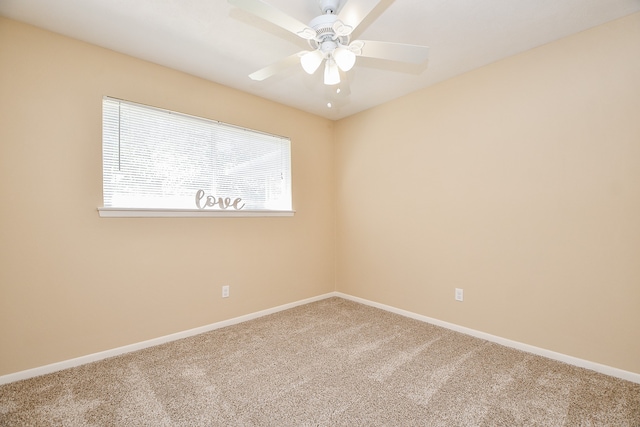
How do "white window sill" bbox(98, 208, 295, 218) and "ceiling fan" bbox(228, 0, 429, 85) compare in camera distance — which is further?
"white window sill" bbox(98, 208, 295, 218)

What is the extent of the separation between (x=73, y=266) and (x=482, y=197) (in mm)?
3310

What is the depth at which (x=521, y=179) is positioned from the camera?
2303mm

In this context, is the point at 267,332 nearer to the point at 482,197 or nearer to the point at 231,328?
the point at 231,328

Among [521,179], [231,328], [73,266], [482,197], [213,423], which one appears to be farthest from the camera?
[231,328]

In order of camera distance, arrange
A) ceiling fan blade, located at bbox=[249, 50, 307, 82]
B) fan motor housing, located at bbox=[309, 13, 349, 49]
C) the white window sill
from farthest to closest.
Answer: the white window sill < ceiling fan blade, located at bbox=[249, 50, 307, 82] < fan motor housing, located at bbox=[309, 13, 349, 49]

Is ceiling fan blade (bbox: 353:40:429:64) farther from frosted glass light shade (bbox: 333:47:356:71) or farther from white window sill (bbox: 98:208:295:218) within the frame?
white window sill (bbox: 98:208:295:218)

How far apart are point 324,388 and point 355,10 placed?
83.7 inches

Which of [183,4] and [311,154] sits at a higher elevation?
[183,4]

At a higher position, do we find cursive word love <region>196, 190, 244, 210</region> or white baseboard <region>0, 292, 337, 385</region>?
cursive word love <region>196, 190, 244, 210</region>

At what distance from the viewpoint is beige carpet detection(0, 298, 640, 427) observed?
5.04ft

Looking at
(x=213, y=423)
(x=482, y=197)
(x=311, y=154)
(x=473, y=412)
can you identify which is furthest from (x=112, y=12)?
(x=473, y=412)

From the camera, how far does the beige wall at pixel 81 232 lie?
1.89m

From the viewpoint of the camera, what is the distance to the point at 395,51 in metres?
1.59

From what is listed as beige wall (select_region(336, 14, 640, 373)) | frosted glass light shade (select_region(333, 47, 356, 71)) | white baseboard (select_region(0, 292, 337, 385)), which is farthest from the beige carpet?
frosted glass light shade (select_region(333, 47, 356, 71))
